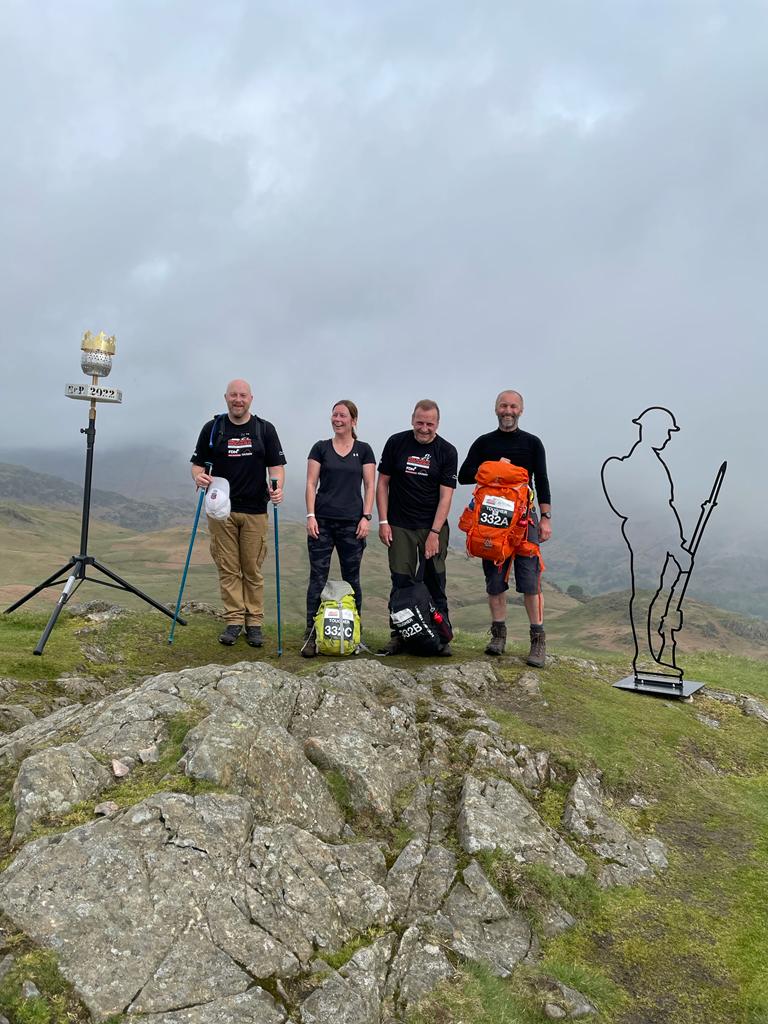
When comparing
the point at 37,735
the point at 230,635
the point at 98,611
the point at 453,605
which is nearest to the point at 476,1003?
the point at 37,735

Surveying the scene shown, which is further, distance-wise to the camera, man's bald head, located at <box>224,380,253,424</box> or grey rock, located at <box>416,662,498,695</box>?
man's bald head, located at <box>224,380,253,424</box>

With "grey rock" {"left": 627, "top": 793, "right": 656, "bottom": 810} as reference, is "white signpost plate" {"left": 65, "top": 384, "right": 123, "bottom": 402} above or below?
above

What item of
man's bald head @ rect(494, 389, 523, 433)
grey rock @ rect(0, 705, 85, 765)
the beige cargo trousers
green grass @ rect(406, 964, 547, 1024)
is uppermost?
man's bald head @ rect(494, 389, 523, 433)

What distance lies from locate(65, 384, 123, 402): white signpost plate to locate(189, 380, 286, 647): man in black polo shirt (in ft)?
5.02

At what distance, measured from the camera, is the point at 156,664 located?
1044 centimetres

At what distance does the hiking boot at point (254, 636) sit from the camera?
11305mm

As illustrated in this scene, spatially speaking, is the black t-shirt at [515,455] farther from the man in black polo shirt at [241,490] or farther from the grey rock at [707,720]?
the grey rock at [707,720]

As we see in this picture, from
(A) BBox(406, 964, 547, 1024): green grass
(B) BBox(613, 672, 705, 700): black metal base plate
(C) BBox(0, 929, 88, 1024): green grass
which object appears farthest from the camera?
(B) BBox(613, 672, 705, 700): black metal base plate

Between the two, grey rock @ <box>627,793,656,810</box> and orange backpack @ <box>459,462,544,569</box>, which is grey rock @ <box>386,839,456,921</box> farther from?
orange backpack @ <box>459,462,544,569</box>

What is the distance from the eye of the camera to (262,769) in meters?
5.35

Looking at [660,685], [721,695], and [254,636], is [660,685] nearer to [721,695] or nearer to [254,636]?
[721,695]

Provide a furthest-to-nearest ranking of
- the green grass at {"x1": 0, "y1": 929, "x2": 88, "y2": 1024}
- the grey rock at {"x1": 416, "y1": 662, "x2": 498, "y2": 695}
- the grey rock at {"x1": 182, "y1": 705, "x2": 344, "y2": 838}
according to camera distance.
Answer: the grey rock at {"x1": 416, "y1": 662, "x2": 498, "y2": 695}
the grey rock at {"x1": 182, "y1": 705, "x2": 344, "y2": 838}
the green grass at {"x1": 0, "y1": 929, "x2": 88, "y2": 1024}

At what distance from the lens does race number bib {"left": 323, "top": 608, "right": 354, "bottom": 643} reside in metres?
10.4

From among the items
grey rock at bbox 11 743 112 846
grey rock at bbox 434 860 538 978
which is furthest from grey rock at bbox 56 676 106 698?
grey rock at bbox 434 860 538 978
